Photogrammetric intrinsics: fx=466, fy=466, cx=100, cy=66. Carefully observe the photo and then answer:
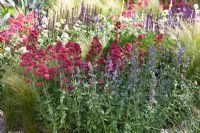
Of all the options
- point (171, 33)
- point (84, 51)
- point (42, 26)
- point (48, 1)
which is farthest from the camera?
point (48, 1)

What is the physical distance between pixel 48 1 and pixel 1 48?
173 inches

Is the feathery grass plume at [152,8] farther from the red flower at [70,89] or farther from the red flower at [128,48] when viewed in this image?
the red flower at [70,89]

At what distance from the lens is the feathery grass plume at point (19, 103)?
4.65 metres

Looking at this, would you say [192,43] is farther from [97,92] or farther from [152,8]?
[152,8]

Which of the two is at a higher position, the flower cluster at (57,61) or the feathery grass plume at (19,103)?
the flower cluster at (57,61)

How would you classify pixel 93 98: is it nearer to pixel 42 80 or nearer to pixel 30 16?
pixel 42 80

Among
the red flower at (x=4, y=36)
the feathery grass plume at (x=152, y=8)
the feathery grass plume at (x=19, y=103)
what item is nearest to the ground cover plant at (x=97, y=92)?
the feathery grass plume at (x=19, y=103)

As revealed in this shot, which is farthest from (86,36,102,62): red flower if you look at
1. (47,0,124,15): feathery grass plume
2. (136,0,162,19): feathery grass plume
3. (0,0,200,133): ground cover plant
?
(136,0,162,19): feathery grass plume

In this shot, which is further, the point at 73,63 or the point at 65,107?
the point at 73,63

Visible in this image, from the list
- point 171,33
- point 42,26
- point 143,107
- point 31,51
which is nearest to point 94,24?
point 42,26

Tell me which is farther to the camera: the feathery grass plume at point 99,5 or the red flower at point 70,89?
the feathery grass plume at point 99,5

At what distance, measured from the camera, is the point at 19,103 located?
478cm

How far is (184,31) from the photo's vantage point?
19.2 feet

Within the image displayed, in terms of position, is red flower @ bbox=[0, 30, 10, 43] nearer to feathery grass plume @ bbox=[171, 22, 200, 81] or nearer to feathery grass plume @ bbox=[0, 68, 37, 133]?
feathery grass plume @ bbox=[0, 68, 37, 133]
